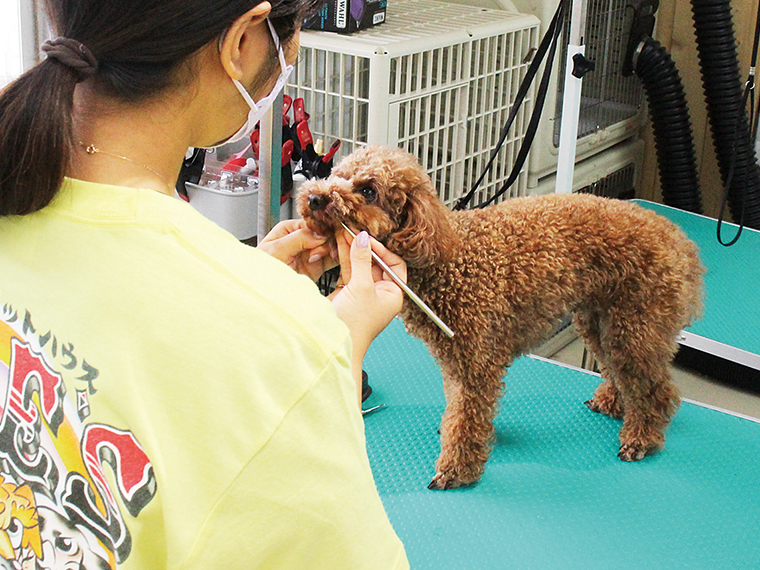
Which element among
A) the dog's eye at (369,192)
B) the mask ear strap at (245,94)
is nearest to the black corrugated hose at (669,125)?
the dog's eye at (369,192)

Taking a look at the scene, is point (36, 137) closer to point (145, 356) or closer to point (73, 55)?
point (73, 55)

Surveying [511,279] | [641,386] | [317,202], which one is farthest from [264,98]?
[641,386]

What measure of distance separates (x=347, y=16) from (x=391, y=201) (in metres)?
0.87

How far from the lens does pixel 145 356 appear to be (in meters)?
0.49

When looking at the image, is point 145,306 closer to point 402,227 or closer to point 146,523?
point 146,523

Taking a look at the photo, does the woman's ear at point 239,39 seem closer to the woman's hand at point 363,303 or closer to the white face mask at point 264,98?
the white face mask at point 264,98

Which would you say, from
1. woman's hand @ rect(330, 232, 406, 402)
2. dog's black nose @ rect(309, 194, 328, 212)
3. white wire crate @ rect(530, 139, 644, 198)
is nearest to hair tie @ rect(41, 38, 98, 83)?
woman's hand @ rect(330, 232, 406, 402)

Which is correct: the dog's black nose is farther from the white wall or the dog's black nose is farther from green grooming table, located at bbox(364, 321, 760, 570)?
the white wall

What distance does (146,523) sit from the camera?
20.1 inches

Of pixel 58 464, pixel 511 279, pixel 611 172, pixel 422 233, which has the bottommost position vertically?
pixel 611 172

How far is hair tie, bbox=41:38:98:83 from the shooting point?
1.80 feet

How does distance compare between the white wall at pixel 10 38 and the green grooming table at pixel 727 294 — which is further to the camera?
the green grooming table at pixel 727 294

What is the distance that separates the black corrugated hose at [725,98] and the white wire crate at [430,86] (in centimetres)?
72

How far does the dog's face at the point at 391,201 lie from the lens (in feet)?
4.49
